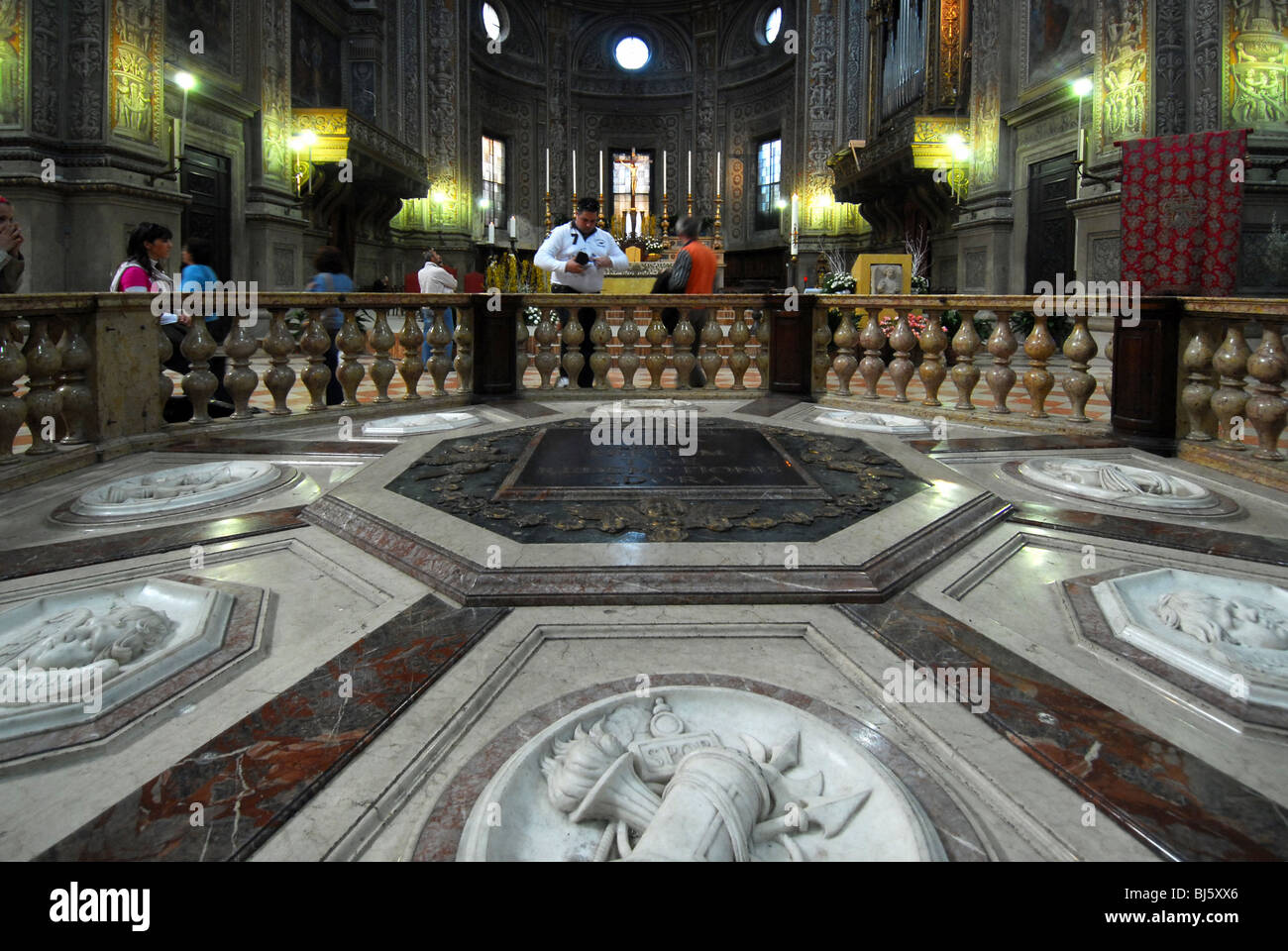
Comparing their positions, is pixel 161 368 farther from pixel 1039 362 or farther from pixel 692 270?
pixel 1039 362

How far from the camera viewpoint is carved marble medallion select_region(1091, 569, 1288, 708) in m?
1.68

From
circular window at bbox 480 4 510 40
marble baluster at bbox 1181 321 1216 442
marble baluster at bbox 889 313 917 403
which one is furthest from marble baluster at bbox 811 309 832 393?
circular window at bbox 480 4 510 40

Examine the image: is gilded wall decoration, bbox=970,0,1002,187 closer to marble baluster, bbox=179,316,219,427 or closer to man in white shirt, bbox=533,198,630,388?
man in white shirt, bbox=533,198,630,388

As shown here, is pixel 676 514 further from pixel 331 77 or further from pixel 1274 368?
pixel 331 77

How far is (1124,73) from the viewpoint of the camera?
8.16m

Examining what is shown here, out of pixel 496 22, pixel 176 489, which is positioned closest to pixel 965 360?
pixel 176 489

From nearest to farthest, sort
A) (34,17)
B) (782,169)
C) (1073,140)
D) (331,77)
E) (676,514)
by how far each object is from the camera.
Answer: (676,514) < (34,17) < (1073,140) < (331,77) < (782,169)

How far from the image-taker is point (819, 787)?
Answer: 1383 mm

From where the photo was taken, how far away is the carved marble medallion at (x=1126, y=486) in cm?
308

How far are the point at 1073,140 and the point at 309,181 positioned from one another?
35.2 ft

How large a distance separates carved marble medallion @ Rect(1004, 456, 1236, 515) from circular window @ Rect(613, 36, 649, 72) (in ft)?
73.6

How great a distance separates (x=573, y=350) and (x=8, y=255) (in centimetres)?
345

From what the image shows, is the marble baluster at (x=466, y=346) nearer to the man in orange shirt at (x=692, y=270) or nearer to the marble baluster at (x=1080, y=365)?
A: the man in orange shirt at (x=692, y=270)
